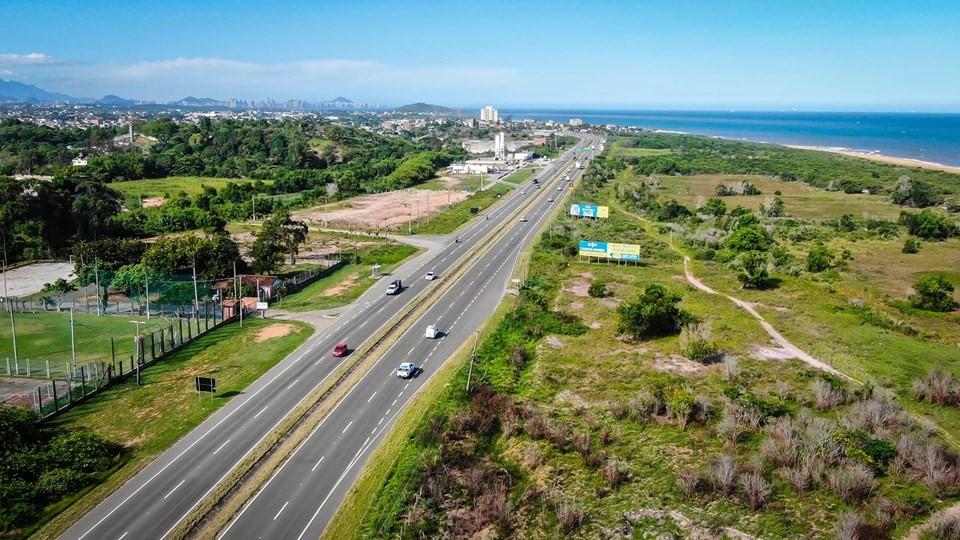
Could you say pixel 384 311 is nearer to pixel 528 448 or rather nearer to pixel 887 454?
pixel 528 448

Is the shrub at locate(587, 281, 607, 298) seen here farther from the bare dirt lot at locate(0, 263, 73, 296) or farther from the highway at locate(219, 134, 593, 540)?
the bare dirt lot at locate(0, 263, 73, 296)

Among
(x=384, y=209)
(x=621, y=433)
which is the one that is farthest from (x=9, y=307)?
(x=384, y=209)

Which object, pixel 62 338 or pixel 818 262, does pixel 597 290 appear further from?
pixel 62 338

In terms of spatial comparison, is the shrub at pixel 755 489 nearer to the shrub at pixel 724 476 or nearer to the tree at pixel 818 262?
the shrub at pixel 724 476

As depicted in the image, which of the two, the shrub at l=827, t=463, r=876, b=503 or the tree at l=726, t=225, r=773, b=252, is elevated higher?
the tree at l=726, t=225, r=773, b=252

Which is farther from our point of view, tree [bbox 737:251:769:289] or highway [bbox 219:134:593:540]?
tree [bbox 737:251:769:289]

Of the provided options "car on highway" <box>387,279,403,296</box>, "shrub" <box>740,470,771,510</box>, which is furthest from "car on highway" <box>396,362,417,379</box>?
"shrub" <box>740,470,771,510</box>

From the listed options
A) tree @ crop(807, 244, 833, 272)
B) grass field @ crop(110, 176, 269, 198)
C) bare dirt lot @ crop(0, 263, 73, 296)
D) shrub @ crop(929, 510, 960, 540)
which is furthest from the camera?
grass field @ crop(110, 176, 269, 198)

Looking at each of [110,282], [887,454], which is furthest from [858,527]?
[110,282]
